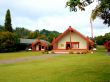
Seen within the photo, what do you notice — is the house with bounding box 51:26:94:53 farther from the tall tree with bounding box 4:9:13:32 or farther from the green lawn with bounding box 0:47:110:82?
the green lawn with bounding box 0:47:110:82

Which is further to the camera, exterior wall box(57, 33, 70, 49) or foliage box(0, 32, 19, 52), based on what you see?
foliage box(0, 32, 19, 52)

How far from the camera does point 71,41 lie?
63.8 m

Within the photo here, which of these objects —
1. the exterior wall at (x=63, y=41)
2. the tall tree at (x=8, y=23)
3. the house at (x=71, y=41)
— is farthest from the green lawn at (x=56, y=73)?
the tall tree at (x=8, y=23)

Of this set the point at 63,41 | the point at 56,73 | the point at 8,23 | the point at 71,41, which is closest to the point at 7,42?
the point at 63,41

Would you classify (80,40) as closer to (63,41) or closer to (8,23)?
(63,41)

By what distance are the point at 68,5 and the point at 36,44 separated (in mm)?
64400

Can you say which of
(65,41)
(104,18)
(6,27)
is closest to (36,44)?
(6,27)

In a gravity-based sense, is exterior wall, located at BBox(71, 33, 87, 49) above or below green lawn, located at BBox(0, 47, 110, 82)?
above

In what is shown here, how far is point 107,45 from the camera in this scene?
64.4 m

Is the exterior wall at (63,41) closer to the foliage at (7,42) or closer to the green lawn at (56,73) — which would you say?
the foliage at (7,42)

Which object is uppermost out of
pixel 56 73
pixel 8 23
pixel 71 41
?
pixel 8 23

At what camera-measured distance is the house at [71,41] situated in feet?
206

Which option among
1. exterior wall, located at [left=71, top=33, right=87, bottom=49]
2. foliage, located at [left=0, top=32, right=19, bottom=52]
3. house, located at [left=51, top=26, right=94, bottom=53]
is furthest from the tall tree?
exterior wall, located at [left=71, top=33, right=87, bottom=49]

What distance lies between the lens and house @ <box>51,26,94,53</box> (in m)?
62.6
